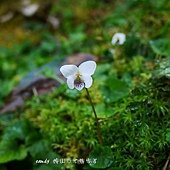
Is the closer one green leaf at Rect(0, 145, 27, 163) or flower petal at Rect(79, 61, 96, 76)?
flower petal at Rect(79, 61, 96, 76)

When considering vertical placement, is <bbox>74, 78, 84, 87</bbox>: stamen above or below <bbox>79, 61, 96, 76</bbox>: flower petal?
below

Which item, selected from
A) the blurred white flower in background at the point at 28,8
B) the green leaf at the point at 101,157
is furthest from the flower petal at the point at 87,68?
the blurred white flower in background at the point at 28,8

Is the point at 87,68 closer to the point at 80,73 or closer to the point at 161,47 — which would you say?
the point at 80,73

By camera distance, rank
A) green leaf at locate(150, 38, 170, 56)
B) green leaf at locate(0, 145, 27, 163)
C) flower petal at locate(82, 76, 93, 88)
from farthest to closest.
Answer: green leaf at locate(150, 38, 170, 56) → green leaf at locate(0, 145, 27, 163) → flower petal at locate(82, 76, 93, 88)

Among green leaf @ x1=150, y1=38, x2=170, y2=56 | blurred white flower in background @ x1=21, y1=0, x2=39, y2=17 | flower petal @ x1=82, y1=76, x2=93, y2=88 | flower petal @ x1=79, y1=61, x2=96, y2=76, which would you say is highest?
blurred white flower in background @ x1=21, y1=0, x2=39, y2=17

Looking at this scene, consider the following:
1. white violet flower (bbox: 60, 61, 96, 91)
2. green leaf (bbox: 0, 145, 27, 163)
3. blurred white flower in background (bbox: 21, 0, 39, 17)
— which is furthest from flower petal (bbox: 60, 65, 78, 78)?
blurred white flower in background (bbox: 21, 0, 39, 17)

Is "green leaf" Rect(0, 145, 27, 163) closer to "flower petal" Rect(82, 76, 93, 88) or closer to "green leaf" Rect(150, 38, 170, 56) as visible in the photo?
"flower petal" Rect(82, 76, 93, 88)

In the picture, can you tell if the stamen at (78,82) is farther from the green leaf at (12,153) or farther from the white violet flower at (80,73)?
the green leaf at (12,153)

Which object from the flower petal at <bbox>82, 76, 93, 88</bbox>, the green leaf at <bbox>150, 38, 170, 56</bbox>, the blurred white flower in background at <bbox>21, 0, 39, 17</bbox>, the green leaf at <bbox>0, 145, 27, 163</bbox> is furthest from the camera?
the blurred white flower in background at <bbox>21, 0, 39, 17</bbox>
